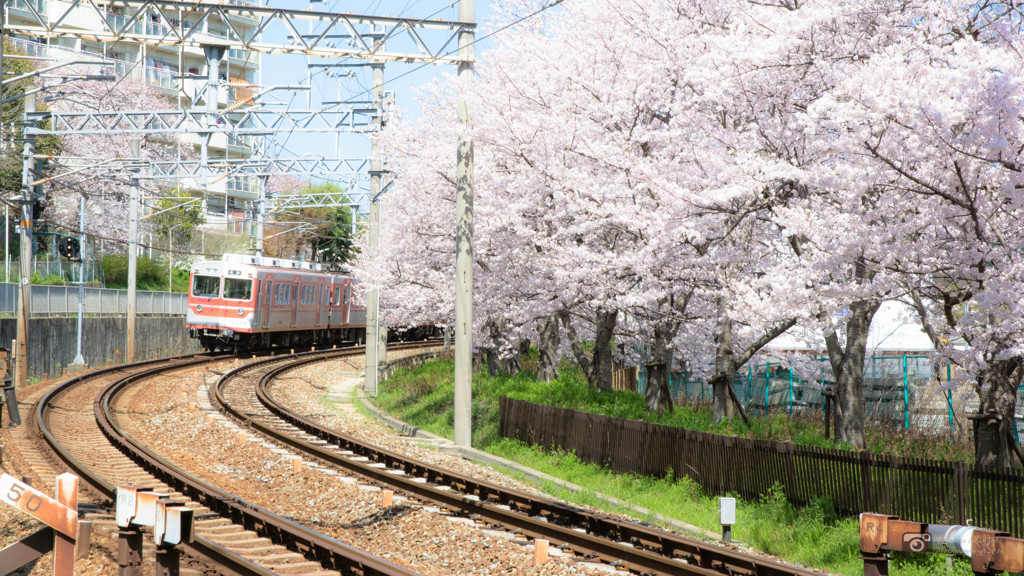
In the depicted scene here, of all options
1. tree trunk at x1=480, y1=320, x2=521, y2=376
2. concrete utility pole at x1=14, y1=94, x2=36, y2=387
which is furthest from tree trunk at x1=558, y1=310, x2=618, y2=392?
concrete utility pole at x1=14, y1=94, x2=36, y2=387

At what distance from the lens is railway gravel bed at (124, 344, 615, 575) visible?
27.5ft

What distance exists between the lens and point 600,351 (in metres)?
18.1

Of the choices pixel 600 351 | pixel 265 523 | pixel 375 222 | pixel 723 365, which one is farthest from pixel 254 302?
pixel 265 523

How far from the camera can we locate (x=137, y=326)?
109ft

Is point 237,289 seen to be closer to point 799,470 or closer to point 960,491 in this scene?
point 799,470

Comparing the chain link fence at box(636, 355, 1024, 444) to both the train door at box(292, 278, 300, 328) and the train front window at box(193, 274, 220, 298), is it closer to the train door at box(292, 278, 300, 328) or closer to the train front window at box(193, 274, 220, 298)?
the train front window at box(193, 274, 220, 298)

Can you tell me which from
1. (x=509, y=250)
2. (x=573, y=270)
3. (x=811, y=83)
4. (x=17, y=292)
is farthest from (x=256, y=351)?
(x=811, y=83)

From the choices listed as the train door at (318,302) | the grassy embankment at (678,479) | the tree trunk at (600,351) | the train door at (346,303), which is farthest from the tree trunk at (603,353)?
the train door at (346,303)

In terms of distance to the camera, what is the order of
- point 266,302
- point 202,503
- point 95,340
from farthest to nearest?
1. point 266,302
2. point 95,340
3. point 202,503

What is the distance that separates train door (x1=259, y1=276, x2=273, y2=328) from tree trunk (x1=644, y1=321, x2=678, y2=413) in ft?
62.0

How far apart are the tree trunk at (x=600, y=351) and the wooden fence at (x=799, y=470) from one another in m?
2.49

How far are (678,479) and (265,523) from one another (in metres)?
5.91

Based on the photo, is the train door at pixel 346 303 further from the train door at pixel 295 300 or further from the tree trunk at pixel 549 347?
the tree trunk at pixel 549 347

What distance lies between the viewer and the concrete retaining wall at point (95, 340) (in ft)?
87.2
